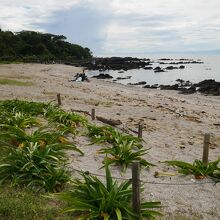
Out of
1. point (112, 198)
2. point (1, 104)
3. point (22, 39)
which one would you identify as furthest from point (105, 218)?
point (22, 39)

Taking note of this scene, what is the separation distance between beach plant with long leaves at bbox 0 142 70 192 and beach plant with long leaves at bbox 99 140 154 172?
132cm

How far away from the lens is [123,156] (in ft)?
27.6

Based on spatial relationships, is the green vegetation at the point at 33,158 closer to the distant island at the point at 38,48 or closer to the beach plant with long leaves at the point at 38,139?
the beach plant with long leaves at the point at 38,139

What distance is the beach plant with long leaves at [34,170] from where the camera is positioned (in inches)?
257

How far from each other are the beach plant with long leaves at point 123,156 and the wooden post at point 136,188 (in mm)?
2405

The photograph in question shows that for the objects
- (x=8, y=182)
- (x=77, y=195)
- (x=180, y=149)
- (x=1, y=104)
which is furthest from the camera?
(x=1, y=104)

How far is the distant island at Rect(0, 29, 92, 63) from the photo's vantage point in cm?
6817

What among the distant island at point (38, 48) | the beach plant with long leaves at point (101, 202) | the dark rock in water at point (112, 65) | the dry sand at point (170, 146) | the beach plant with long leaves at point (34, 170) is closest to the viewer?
the beach plant with long leaves at point (101, 202)

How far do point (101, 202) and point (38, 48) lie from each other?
7569 centimetres

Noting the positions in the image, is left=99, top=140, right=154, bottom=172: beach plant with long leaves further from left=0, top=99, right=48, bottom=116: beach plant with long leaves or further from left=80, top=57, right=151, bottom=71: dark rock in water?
left=80, top=57, right=151, bottom=71: dark rock in water

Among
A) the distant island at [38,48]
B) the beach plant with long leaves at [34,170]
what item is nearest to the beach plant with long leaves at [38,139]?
the beach plant with long leaves at [34,170]

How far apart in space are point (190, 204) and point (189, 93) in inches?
1038

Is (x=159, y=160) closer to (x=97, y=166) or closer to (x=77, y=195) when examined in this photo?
(x=97, y=166)

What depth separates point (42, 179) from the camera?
6625 millimetres
